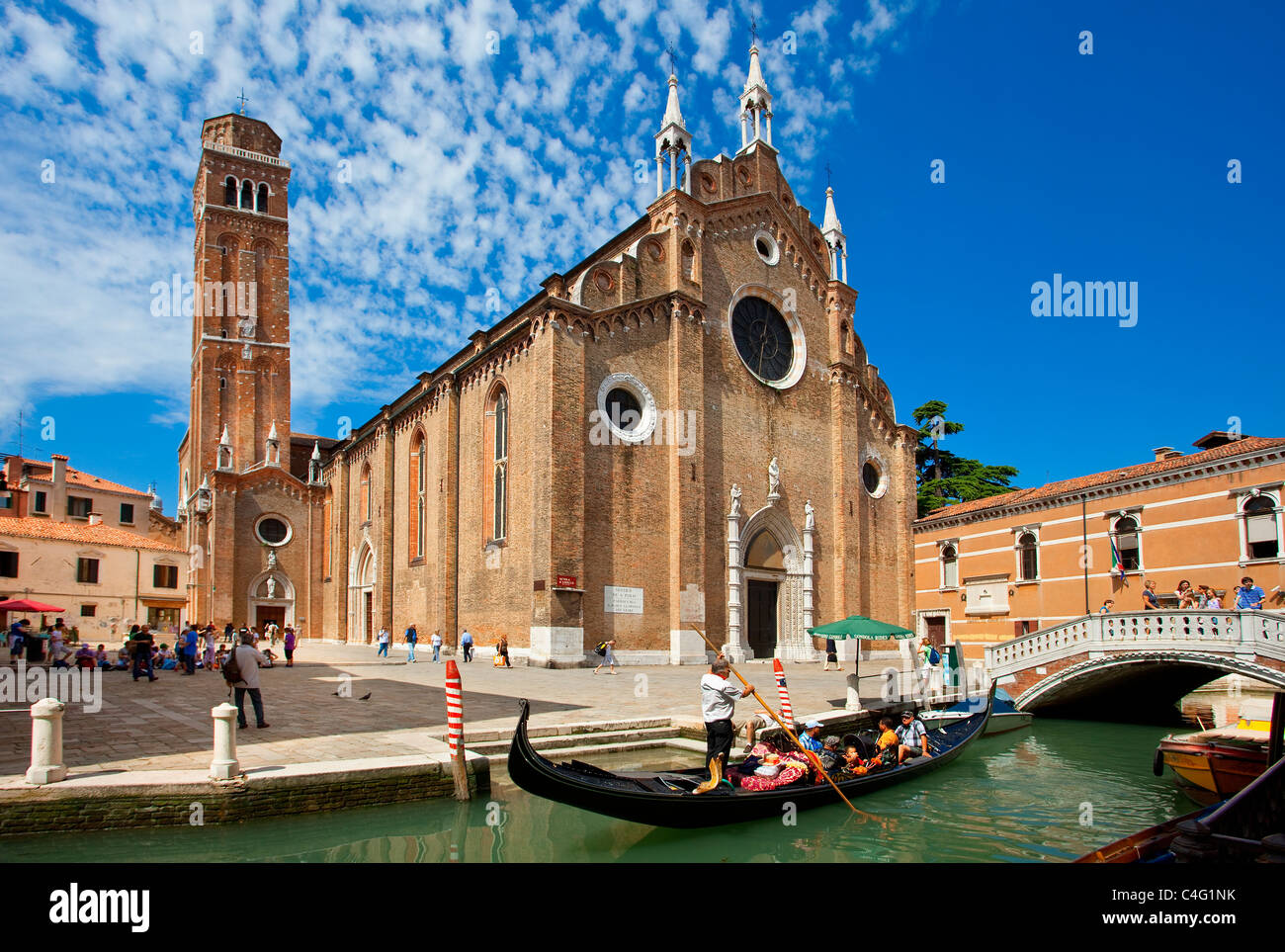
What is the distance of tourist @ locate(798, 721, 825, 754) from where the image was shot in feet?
33.5

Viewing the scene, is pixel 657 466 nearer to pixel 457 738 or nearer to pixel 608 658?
pixel 608 658

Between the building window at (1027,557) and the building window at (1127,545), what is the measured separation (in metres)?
2.84

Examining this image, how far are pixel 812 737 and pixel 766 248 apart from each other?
22487 millimetres

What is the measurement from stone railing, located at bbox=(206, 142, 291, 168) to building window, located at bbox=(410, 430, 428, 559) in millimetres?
25584

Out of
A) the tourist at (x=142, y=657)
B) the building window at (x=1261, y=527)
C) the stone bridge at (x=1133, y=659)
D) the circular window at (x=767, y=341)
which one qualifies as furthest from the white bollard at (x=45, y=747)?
the building window at (x=1261, y=527)

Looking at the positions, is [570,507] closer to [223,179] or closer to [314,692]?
[314,692]

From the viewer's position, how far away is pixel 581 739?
11.6m

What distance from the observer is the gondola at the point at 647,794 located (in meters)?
7.73

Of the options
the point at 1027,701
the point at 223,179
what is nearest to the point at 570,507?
the point at 1027,701

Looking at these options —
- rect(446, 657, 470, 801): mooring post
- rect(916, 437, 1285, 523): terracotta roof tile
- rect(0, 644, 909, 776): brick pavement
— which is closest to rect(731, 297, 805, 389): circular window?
rect(916, 437, 1285, 523): terracotta roof tile

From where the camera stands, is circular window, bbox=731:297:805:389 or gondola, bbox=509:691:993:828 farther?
circular window, bbox=731:297:805:389

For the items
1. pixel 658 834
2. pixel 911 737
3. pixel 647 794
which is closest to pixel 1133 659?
pixel 911 737

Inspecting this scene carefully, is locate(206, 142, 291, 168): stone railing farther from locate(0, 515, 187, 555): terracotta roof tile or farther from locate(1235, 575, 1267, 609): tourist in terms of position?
locate(1235, 575, 1267, 609): tourist

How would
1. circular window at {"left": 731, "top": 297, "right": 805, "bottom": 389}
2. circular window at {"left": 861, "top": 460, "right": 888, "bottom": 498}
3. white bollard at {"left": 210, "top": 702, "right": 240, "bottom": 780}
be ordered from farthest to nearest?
circular window at {"left": 861, "top": 460, "right": 888, "bottom": 498}, circular window at {"left": 731, "top": 297, "right": 805, "bottom": 389}, white bollard at {"left": 210, "top": 702, "right": 240, "bottom": 780}
